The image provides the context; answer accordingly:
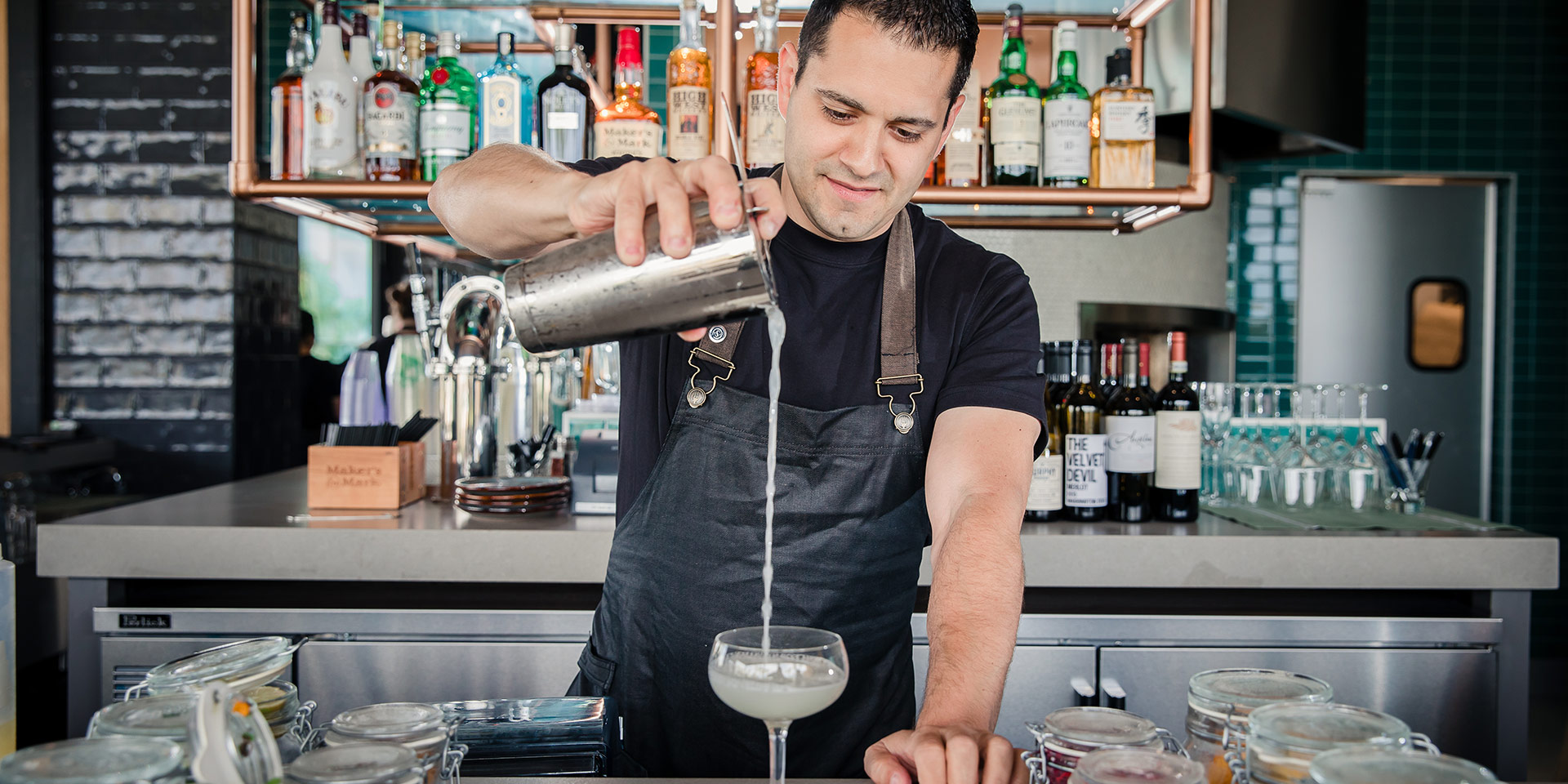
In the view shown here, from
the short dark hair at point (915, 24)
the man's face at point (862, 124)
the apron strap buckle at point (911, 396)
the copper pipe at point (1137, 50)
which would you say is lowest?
the apron strap buckle at point (911, 396)

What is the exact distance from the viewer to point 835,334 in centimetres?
150

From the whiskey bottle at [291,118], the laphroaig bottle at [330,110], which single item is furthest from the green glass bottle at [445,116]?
the whiskey bottle at [291,118]

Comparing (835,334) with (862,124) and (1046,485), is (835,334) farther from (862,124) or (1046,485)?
(1046,485)

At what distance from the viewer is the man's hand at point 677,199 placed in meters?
0.95

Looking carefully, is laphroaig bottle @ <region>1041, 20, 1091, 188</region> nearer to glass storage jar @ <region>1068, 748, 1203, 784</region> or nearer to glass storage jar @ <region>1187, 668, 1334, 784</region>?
glass storage jar @ <region>1187, 668, 1334, 784</region>

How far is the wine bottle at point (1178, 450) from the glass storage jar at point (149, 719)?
182 centimetres

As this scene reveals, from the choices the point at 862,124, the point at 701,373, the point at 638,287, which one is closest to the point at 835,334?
the point at 701,373

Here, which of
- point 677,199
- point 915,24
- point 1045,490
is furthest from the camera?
point 1045,490

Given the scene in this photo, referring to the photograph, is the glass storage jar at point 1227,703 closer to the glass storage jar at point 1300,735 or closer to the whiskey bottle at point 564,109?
the glass storage jar at point 1300,735

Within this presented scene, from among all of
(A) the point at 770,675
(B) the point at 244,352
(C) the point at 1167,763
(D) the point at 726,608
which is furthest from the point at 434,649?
(B) the point at 244,352

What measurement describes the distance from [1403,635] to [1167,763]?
151cm

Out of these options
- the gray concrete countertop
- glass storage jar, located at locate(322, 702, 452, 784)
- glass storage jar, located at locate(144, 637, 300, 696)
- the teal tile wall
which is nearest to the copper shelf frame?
the gray concrete countertop

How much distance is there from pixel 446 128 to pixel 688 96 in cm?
50

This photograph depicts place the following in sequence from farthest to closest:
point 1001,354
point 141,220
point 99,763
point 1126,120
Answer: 1. point 141,220
2. point 1126,120
3. point 1001,354
4. point 99,763
